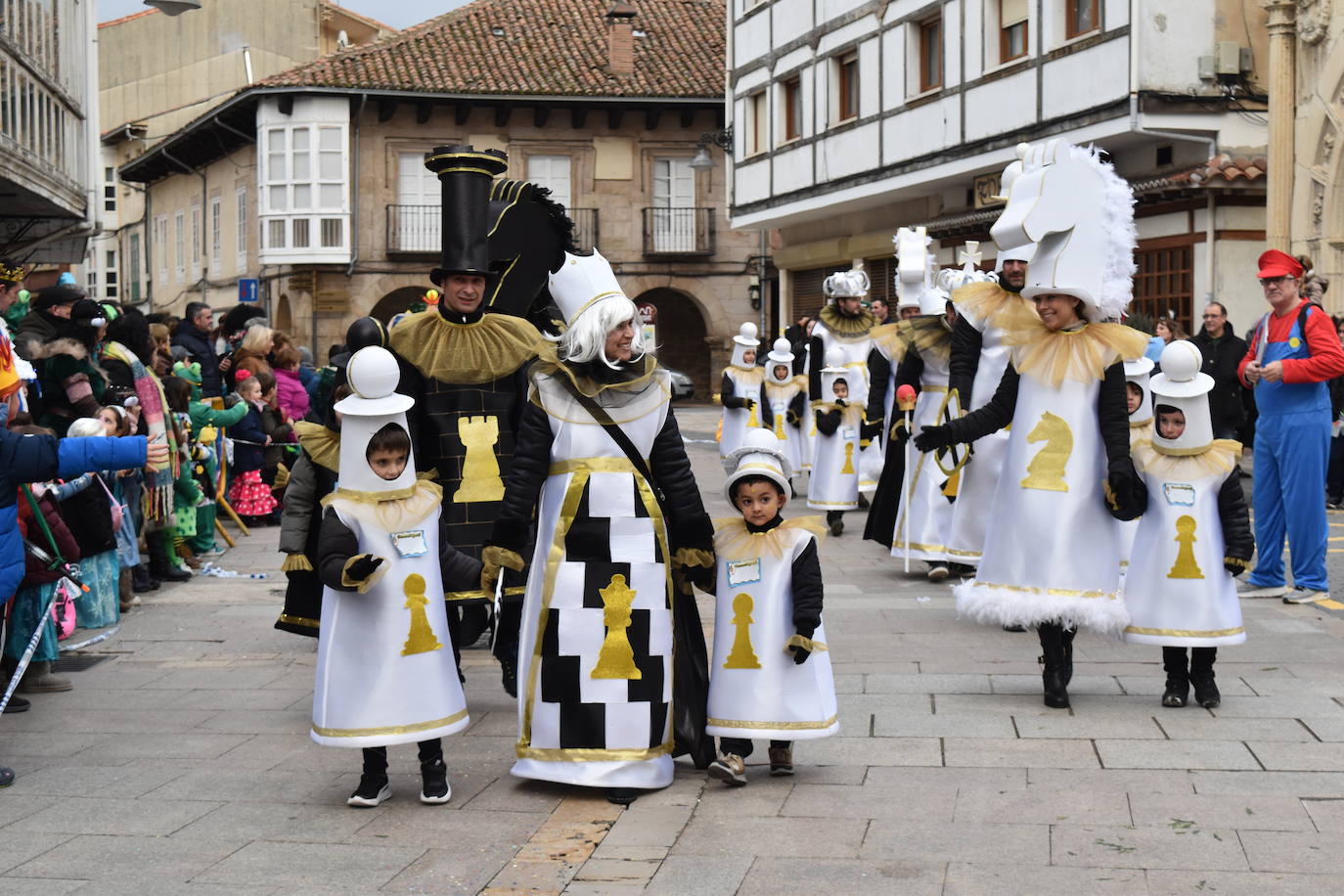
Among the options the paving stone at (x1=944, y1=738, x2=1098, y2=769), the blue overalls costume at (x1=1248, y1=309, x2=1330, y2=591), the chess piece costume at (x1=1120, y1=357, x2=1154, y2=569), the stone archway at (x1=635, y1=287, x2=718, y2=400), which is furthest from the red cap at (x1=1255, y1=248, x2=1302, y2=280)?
the stone archway at (x1=635, y1=287, x2=718, y2=400)

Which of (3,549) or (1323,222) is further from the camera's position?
(1323,222)

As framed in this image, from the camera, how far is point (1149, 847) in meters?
5.40

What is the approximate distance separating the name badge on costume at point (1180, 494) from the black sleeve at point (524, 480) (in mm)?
2783

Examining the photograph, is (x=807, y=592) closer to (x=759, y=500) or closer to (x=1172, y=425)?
(x=759, y=500)

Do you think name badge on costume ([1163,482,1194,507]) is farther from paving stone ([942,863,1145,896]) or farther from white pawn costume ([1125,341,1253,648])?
paving stone ([942,863,1145,896])

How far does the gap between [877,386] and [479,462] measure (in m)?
5.30

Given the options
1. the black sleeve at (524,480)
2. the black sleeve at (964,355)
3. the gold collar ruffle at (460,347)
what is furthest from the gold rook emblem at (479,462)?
the black sleeve at (964,355)

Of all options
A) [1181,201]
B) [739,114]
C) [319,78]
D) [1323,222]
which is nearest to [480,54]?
[319,78]

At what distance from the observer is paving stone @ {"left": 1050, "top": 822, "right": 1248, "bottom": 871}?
5.23 m

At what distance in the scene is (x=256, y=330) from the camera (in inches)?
645

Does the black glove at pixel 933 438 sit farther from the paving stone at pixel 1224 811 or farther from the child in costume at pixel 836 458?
the child in costume at pixel 836 458

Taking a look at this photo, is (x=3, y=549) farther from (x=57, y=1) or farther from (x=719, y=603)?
(x=57, y=1)

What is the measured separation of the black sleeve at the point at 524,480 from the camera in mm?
6059

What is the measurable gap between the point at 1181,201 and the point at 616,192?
2529 cm
